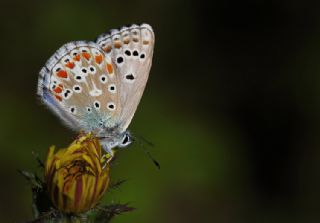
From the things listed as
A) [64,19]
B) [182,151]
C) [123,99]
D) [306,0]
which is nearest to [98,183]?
[123,99]

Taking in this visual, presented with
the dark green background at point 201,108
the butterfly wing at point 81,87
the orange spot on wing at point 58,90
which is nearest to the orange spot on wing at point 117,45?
the butterfly wing at point 81,87

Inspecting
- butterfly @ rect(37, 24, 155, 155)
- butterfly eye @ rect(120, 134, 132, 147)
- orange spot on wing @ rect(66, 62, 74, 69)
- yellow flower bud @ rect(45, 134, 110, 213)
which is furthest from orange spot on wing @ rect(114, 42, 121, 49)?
yellow flower bud @ rect(45, 134, 110, 213)

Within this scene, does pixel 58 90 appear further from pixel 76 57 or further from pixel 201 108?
pixel 201 108

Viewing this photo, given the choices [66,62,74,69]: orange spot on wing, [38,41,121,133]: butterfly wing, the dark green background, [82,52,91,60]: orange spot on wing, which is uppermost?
[82,52,91,60]: orange spot on wing

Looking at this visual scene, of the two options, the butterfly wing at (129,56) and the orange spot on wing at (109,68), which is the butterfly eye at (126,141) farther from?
the orange spot on wing at (109,68)

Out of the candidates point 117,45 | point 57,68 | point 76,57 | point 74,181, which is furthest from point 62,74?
point 74,181

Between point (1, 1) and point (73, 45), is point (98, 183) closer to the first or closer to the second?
point (73, 45)

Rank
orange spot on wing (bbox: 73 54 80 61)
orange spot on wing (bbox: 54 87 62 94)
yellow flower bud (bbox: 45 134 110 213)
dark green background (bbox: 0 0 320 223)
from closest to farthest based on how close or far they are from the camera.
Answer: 1. yellow flower bud (bbox: 45 134 110 213)
2. orange spot on wing (bbox: 54 87 62 94)
3. orange spot on wing (bbox: 73 54 80 61)
4. dark green background (bbox: 0 0 320 223)

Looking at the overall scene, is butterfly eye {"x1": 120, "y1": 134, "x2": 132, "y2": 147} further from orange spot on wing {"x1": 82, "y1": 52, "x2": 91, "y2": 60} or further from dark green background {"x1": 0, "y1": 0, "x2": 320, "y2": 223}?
dark green background {"x1": 0, "y1": 0, "x2": 320, "y2": 223}
